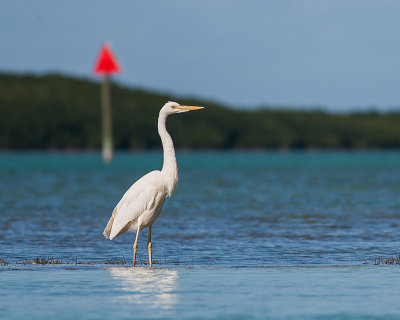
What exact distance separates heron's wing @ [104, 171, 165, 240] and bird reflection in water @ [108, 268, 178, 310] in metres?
1.19

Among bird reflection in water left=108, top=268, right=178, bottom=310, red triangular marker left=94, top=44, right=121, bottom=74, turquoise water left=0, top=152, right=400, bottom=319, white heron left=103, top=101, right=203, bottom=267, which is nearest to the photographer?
turquoise water left=0, top=152, right=400, bottom=319

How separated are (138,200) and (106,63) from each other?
80.5m

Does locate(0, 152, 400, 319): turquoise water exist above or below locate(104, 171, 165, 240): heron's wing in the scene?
below

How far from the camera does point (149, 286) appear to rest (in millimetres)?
13328

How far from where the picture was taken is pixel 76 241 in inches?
835

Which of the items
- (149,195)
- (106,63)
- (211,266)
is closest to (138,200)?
(149,195)

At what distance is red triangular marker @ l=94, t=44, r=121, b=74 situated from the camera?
9538 centimetres

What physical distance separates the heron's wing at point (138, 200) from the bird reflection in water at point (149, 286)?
1.19 m

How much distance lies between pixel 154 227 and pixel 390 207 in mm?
10740

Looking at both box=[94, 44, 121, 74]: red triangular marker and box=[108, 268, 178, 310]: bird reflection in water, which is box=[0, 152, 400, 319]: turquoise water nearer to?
box=[108, 268, 178, 310]: bird reflection in water

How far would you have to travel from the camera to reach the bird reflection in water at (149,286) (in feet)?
39.2

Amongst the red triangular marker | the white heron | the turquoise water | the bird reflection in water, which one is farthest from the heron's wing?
the red triangular marker

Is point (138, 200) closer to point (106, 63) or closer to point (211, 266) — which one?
point (211, 266)

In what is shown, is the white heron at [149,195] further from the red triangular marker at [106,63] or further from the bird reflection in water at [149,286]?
the red triangular marker at [106,63]
